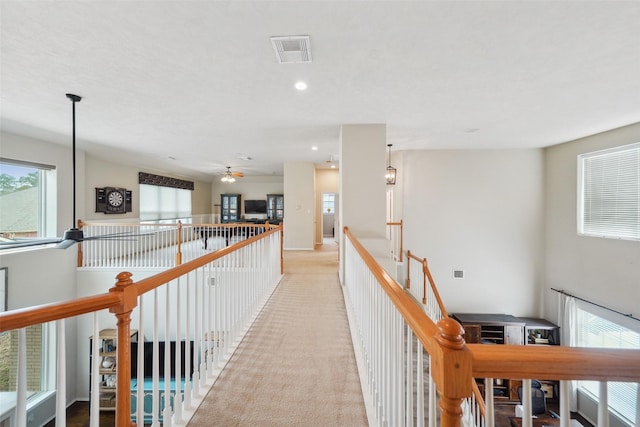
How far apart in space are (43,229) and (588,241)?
10455mm

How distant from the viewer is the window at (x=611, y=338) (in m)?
4.19

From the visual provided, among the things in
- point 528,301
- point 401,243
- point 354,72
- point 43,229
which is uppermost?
point 354,72

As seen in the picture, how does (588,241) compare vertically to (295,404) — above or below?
above

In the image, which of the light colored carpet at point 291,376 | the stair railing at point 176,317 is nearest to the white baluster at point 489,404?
the light colored carpet at point 291,376

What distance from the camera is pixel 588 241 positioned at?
515 cm

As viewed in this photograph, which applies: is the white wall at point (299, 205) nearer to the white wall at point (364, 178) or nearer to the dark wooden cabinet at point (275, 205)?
the dark wooden cabinet at point (275, 205)

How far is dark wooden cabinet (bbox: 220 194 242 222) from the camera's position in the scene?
11500mm

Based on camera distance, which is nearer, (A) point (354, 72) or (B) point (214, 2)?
(B) point (214, 2)

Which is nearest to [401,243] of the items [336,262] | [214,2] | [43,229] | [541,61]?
[336,262]

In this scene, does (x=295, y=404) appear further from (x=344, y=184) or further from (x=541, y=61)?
(x=541, y=61)

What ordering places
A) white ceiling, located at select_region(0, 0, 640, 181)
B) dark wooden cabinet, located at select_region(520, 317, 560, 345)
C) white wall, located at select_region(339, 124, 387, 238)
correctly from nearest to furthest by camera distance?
1. white ceiling, located at select_region(0, 0, 640, 181)
2. white wall, located at select_region(339, 124, 387, 238)
3. dark wooden cabinet, located at select_region(520, 317, 560, 345)

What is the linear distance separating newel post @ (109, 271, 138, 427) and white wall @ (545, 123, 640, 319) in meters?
6.74

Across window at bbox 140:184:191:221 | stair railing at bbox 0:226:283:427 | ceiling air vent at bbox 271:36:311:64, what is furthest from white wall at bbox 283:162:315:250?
ceiling air vent at bbox 271:36:311:64

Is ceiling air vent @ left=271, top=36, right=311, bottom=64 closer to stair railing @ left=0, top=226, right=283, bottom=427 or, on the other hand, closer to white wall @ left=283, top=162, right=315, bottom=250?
stair railing @ left=0, top=226, right=283, bottom=427
